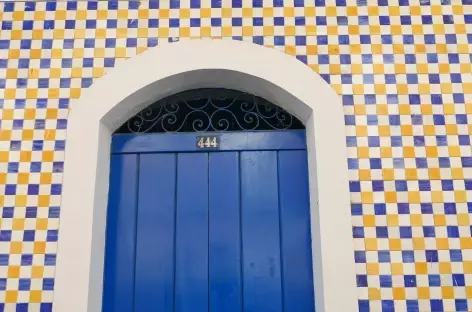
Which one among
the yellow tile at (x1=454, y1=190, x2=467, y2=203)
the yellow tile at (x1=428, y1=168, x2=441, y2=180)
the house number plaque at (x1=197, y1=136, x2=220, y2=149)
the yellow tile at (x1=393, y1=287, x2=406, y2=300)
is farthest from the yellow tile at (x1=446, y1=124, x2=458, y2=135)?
the house number plaque at (x1=197, y1=136, x2=220, y2=149)

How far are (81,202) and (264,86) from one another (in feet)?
4.29

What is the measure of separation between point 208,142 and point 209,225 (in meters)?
0.53

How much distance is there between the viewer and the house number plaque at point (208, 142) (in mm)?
3441

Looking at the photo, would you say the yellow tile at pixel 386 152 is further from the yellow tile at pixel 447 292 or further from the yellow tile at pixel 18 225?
the yellow tile at pixel 18 225

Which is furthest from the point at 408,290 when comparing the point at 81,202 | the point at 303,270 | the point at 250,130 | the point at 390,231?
the point at 81,202

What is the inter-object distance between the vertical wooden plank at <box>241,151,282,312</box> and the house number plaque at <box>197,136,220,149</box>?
0.19 meters

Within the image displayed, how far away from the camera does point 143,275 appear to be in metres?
3.27

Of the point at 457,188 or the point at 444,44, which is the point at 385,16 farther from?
the point at 457,188

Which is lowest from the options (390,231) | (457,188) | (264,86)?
(390,231)

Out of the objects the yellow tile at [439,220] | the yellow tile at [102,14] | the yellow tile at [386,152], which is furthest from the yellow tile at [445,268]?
the yellow tile at [102,14]

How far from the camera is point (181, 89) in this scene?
3531 mm

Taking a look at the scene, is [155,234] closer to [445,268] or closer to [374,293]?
[374,293]

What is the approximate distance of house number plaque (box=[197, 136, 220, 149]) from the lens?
11.3 feet

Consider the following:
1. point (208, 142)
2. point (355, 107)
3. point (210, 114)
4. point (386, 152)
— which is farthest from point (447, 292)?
point (210, 114)
